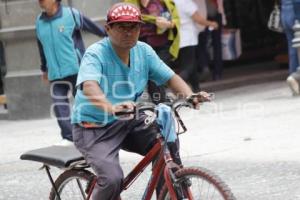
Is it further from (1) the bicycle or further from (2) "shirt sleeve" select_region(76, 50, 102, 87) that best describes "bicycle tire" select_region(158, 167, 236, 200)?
(2) "shirt sleeve" select_region(76, 50, 102, 87)

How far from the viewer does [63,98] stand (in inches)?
351

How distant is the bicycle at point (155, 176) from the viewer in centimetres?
480

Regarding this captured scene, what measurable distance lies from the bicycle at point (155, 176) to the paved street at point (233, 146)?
1186 millimetres

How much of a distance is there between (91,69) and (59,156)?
2.55 ft

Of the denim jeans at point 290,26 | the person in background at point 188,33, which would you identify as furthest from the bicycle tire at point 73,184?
the denim jeans at point 290,26

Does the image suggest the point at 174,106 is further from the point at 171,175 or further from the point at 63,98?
the point at 63,98

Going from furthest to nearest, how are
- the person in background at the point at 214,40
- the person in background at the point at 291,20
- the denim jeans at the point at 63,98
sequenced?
the person in background at the point at 214,40, the person in background at the point at 291,20, the denim jeans at the point at 63,98

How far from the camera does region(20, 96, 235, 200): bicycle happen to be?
480 centimetres

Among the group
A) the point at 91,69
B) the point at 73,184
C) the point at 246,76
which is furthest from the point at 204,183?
the point at 246,76

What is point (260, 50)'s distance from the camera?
16656 mm

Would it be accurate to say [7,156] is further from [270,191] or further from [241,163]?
[270,191]

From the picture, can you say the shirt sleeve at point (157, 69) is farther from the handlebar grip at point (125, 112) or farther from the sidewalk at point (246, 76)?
the sidewalk at point (246, 76)

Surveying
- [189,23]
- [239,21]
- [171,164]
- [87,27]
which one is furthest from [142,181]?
[239,21]

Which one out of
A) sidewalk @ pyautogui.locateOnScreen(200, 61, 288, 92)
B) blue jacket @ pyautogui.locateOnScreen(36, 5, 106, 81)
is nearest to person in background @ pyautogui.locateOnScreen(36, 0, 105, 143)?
blue jacket @ pyautogui.locateOnScreen(36, 5, 106, 81)
